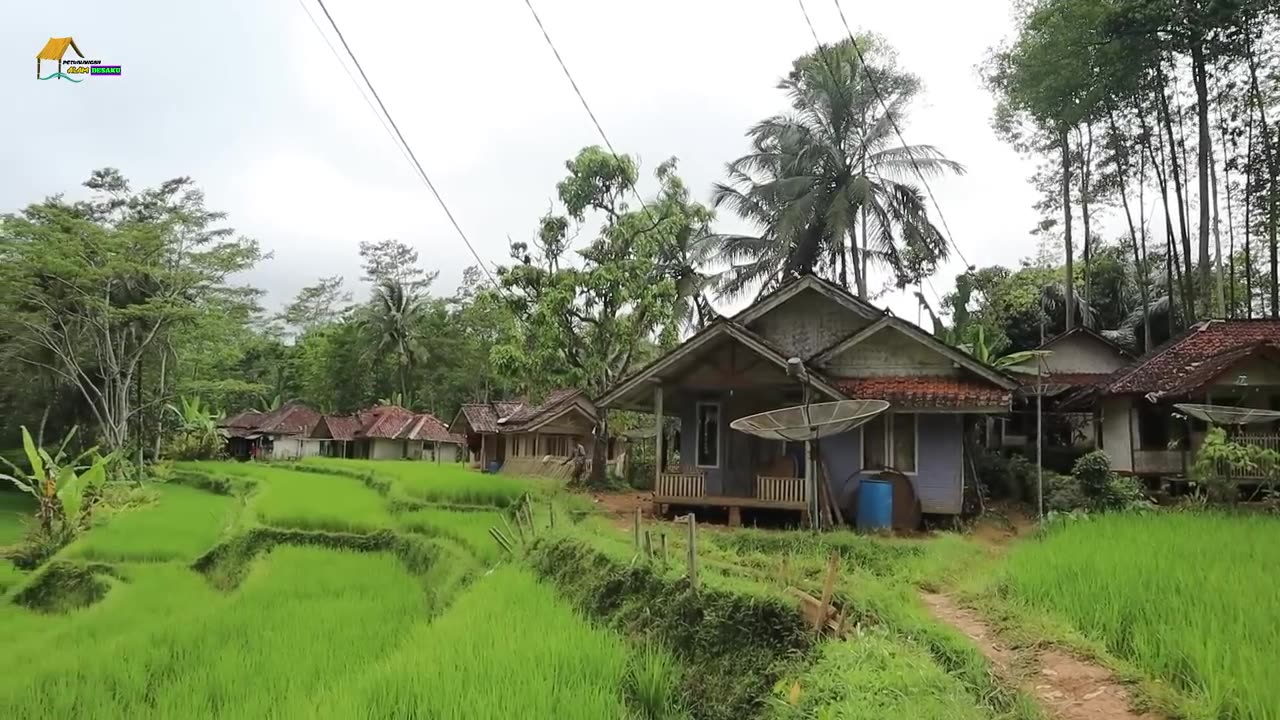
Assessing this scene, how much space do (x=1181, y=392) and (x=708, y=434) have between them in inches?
384

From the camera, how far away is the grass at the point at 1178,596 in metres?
4.46

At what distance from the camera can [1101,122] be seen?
25.8 m

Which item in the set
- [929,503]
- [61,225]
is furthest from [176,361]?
[929,503]

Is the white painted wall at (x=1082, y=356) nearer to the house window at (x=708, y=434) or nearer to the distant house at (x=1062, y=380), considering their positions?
the distant house at (x=1062, y=380)

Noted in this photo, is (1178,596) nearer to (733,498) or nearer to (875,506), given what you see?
(875,506)

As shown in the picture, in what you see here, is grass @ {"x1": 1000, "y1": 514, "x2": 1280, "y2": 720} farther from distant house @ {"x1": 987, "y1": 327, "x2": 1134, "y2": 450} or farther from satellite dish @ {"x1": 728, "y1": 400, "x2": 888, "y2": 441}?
distant house @ {"x1": 987, "y1": 327, "x2": 1134, "y2": 450}

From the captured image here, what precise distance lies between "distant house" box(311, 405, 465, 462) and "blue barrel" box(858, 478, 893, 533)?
117ft

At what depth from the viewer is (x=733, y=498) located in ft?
49.6

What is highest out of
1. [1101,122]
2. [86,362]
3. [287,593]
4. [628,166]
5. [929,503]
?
[1101,122]

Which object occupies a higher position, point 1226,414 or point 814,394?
point 814,394

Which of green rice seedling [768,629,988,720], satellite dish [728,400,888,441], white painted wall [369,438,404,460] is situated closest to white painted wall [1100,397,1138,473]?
satellite dish [728,400,888,441]

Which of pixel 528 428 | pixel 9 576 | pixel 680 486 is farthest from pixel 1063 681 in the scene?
pixel 528 428

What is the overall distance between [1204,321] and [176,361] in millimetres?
40270

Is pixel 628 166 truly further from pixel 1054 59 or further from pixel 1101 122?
pixel 1101 122
